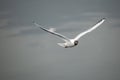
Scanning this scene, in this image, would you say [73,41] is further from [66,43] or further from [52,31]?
[52,31]

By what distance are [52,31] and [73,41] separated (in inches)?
15.2

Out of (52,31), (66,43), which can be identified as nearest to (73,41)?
(66,43)

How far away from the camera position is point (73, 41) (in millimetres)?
4191

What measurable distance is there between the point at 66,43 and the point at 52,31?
1.00 feet

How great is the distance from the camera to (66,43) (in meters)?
4.23

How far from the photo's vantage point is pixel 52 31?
4320mm

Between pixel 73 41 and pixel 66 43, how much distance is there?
119 millimetres
